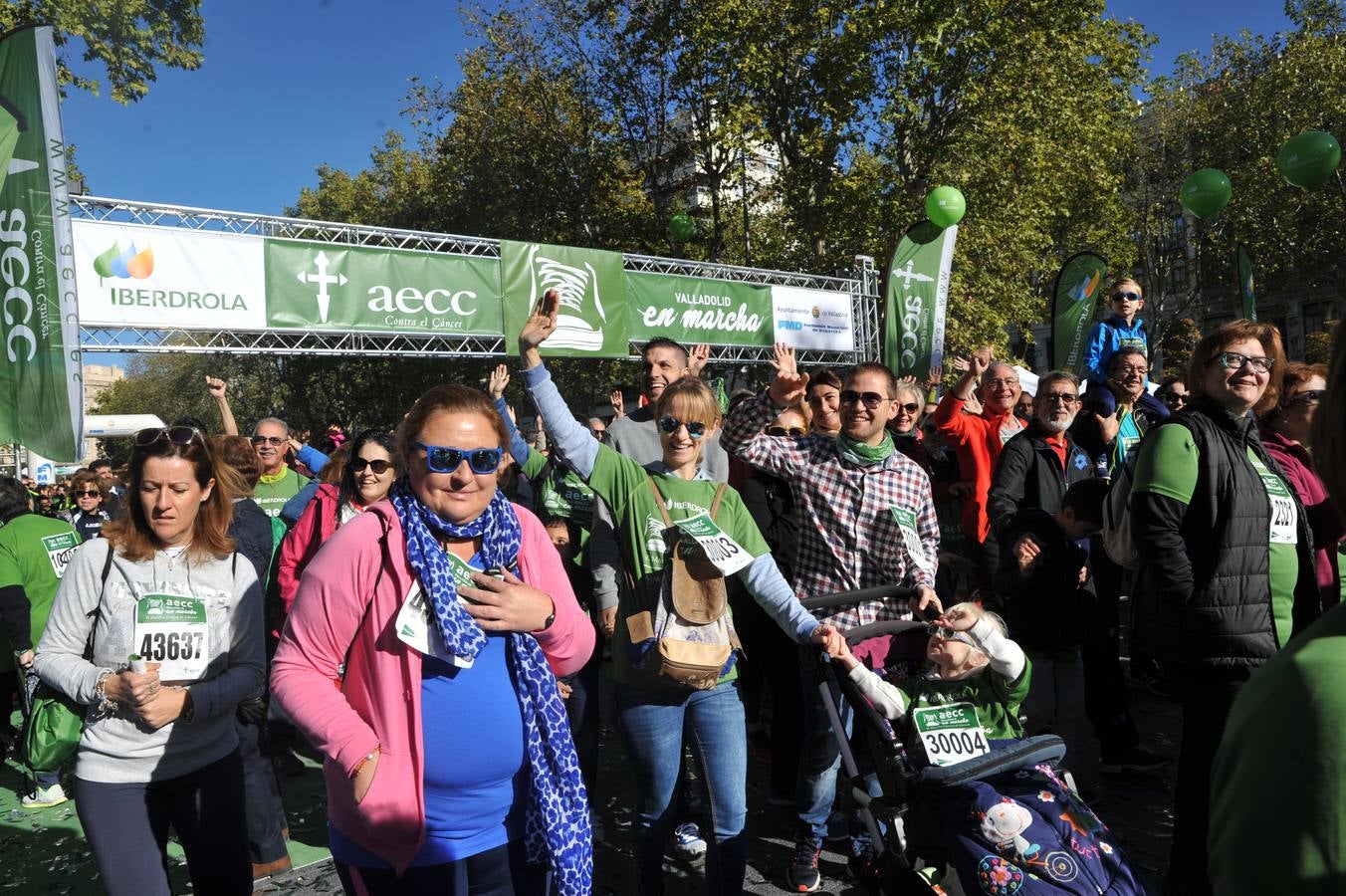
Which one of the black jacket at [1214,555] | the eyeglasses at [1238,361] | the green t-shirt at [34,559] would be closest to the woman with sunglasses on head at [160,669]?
the green t-shirt at [34,559]

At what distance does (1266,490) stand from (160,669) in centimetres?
361

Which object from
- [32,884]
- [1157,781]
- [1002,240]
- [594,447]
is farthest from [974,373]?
[1002,240]

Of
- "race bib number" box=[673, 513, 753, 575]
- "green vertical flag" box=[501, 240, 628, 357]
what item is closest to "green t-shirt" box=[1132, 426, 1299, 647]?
"race bib number" box=[673, 513, 753, 575]

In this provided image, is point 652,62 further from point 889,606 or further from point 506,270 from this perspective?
point 889,606

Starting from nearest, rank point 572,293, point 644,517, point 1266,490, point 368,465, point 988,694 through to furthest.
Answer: point 988,694
point 1266,490
point 644,517
point 368,465
point 572,293

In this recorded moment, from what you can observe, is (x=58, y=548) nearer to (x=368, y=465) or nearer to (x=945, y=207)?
(x=368, y=465)

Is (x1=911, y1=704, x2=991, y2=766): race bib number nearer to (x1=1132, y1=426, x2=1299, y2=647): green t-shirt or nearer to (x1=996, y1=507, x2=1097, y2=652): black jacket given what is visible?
(x1=1132, y1=426, x2=1299, y2=647): green t-shirt

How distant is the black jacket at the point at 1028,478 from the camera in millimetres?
4672

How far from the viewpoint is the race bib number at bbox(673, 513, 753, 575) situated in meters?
2.97

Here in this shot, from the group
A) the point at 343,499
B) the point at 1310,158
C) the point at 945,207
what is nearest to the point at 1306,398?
the point at 343,499

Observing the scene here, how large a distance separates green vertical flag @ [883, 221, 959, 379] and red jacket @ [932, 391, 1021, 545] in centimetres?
529

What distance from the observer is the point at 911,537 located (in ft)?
11.8

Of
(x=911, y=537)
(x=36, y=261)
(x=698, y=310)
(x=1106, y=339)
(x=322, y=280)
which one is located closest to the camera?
(x=911, y=537)

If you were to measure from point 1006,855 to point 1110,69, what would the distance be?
22.7 m
